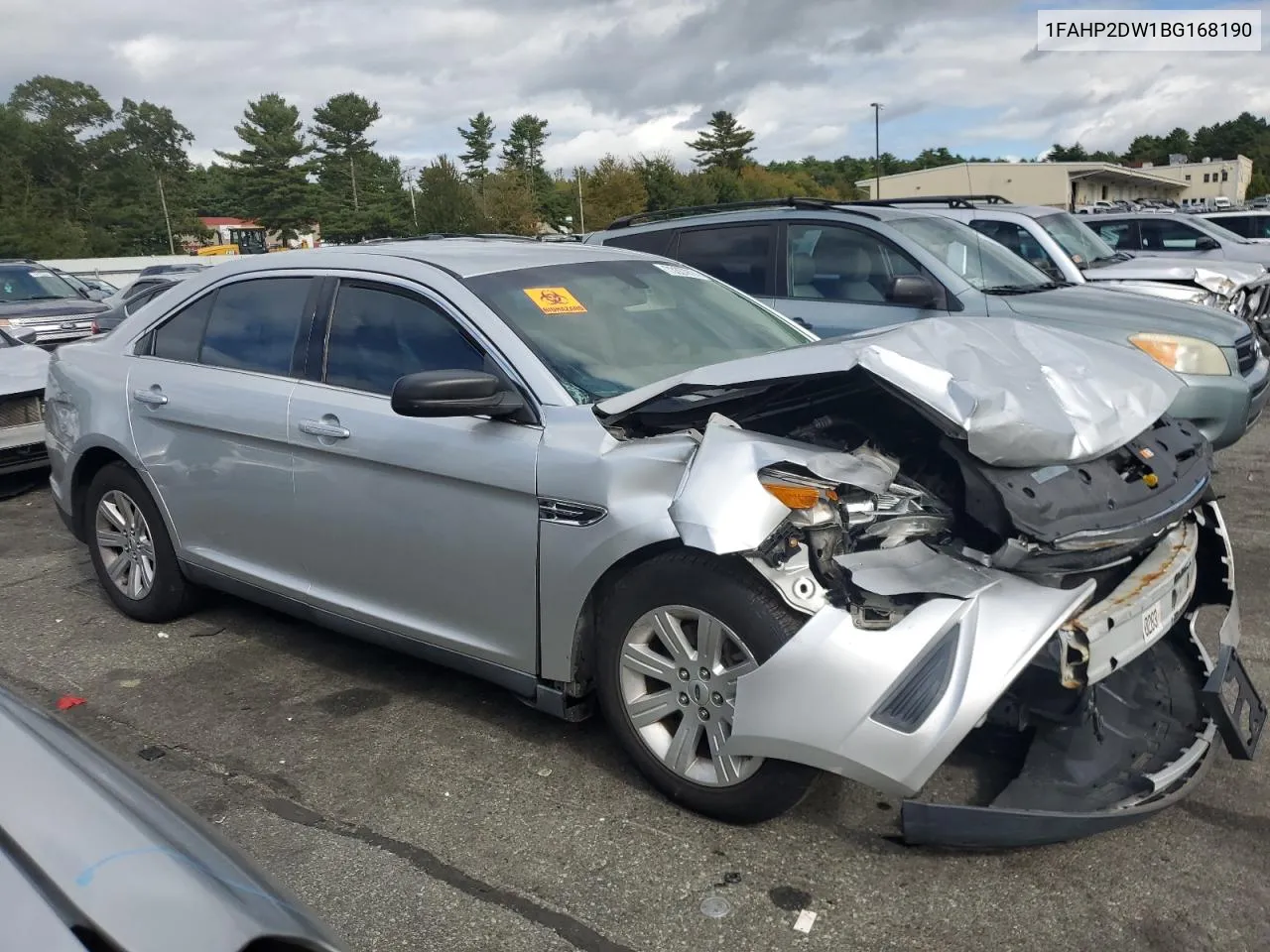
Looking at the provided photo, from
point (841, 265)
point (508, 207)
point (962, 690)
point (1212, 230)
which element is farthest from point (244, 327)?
point (508, 207)

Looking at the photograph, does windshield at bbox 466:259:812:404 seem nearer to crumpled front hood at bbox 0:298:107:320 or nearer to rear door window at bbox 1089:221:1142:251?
crumpled front hood at bbox 0:298:107:320

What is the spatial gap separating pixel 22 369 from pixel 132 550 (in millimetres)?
4239

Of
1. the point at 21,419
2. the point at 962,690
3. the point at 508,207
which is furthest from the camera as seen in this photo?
the point at 508,207

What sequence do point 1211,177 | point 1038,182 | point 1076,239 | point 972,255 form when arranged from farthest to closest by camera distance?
point 1211,177, point 1038,182, point 1076,239, point 972,255

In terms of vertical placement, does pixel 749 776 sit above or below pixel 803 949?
above

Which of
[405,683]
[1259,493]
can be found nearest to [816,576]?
[405,683]

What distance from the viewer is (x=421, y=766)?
11.8ft

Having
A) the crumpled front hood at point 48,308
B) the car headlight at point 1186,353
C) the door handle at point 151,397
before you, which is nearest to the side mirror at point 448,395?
the door handle at point 151,397

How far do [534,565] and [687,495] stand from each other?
2.37 feet

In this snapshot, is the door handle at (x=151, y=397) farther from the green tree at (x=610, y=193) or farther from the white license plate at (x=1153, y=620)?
the green tree at (x=610, y=193)

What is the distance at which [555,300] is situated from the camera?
3867 millimetres

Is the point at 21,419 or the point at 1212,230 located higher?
the point at 1212,230

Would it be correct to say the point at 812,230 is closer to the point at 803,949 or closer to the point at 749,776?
the point at 749,776

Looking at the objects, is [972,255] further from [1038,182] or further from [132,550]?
[1038,182]
